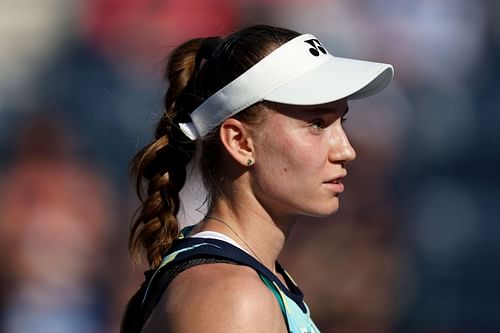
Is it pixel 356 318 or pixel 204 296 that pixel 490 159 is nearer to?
pixel 356 318

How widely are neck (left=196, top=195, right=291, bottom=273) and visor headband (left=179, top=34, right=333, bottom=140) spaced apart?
16cm

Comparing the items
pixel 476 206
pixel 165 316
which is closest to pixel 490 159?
pixel 476 206

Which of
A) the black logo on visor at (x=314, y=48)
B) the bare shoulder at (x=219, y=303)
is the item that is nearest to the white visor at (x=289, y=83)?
the black logo on visor at (x=314, y=48)

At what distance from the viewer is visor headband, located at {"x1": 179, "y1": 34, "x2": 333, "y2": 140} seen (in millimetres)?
1855

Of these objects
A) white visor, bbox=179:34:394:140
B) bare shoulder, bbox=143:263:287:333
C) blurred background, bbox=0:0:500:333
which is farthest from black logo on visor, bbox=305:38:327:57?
blurred background, bbox=0:0:500:333

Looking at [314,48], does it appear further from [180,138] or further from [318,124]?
[180,138]

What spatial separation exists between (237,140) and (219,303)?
0.42 m

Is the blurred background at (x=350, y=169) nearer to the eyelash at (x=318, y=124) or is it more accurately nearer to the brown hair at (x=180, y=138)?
the brown hair at (x=180, y=138)

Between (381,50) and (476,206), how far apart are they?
864 mm

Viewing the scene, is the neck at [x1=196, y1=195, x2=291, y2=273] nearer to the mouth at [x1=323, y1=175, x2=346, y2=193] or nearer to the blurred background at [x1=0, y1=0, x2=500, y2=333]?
the mouth at [x1=323, y1=175, x2=346, y2=193]

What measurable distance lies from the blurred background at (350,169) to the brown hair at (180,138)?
7.30ft

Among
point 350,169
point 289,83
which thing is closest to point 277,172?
point 289,83

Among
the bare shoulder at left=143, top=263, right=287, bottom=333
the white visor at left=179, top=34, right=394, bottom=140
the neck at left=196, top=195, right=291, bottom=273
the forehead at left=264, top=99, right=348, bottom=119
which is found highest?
the white visor at left=179, top=34, right=394, bottom=140

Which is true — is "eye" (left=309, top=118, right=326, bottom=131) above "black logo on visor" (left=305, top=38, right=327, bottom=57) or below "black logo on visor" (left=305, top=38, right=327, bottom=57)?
below
